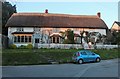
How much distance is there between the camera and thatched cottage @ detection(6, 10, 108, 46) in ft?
A: 206

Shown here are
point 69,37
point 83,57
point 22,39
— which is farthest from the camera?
point 22,39

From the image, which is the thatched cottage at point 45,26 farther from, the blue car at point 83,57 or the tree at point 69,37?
the blue car at point 83,57

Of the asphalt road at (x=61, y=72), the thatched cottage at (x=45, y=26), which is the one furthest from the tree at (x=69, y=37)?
the asphalt road at (x=61, y=72)

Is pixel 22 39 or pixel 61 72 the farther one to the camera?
pixel 22 39

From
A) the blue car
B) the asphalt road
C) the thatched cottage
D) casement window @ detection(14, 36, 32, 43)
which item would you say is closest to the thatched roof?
the thatched cottage

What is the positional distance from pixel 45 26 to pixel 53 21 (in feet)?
8.78

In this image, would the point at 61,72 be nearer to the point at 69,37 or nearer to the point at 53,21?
the point at 69,37

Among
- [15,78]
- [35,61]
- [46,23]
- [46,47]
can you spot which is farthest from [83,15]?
[15,78]

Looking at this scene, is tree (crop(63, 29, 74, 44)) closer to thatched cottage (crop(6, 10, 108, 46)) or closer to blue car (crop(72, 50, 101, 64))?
thatched cottage (crop(6, 10, 108, 46))

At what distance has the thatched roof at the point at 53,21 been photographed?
6538 cm

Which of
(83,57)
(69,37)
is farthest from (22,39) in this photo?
(83,57)

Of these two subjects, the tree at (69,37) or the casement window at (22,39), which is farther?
the casement window at (22,39)

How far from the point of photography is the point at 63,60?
122 feet

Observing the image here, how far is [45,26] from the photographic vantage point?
65.3 meters
